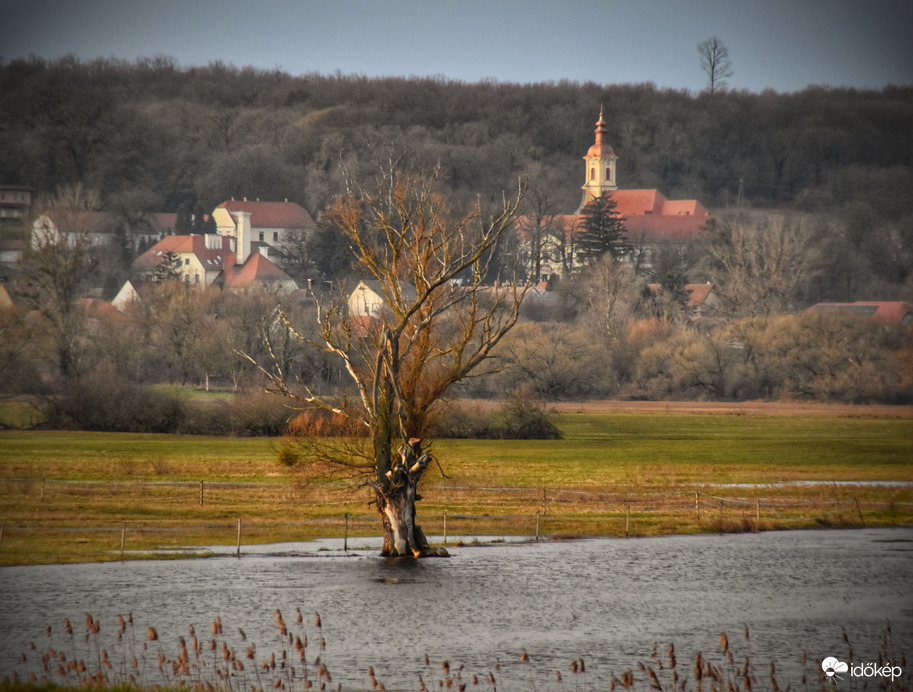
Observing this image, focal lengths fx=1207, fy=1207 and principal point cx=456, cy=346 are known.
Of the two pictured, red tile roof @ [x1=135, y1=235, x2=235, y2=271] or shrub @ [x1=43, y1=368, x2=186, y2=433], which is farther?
red tile roof @ [x1=135, y1=235, x2=235, y2=271]

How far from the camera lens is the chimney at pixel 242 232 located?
189875 millimetres

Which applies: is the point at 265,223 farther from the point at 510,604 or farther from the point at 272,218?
the point at 510,604

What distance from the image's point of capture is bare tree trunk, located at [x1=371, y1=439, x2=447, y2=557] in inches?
1277

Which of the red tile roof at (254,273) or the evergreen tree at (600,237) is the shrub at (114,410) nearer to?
the red tile roof at (254,273)

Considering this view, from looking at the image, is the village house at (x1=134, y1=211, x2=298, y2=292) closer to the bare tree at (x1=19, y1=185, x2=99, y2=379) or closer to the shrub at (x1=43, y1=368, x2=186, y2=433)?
the bare tree at (x1=19, y1=185, x2=99, y2=379)

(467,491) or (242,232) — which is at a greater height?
(242,232)

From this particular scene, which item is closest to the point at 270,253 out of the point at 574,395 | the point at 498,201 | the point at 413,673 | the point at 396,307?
the point at 498,201

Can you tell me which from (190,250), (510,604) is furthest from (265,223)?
(510,604)

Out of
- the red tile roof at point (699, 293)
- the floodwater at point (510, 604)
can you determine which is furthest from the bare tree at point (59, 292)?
the red tile roof at point (699, 293)

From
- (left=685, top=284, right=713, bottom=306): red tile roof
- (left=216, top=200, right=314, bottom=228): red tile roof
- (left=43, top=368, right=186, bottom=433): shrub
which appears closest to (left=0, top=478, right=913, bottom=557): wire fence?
(left=43, top=368, right=186, bottom=433): shrub

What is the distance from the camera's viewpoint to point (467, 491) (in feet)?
153

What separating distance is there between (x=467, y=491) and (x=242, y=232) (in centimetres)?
15247

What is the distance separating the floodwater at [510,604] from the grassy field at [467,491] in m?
2.89

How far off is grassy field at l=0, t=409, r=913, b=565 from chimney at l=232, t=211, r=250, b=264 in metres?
122
